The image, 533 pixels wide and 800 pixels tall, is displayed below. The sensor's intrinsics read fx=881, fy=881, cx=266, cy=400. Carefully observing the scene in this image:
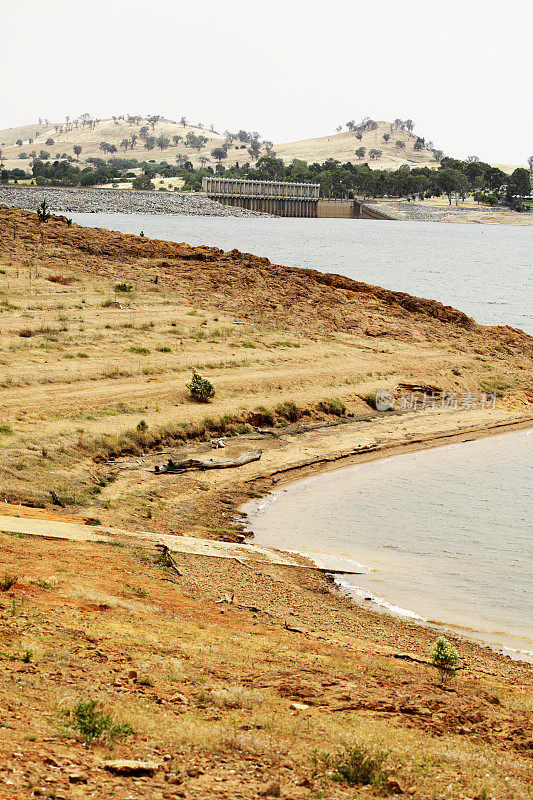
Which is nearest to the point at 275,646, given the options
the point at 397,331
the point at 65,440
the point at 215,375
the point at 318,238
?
the point at 65,440

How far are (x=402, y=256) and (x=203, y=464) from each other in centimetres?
11341

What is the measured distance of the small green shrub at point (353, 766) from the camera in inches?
382

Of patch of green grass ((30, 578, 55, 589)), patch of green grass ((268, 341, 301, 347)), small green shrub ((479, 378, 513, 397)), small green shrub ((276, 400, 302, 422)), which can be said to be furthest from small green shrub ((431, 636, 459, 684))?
patch of green grass ((268, 341, 301, 347))

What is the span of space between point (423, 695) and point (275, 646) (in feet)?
9.15

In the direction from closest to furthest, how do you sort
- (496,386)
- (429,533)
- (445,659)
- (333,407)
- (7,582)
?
1. (445,659)
2. (7,582)
3. (429,533)
4. (333,407)
5. (496,386)

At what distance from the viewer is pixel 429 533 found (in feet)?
80.8

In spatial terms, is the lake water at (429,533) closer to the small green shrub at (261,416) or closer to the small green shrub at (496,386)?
the small green shrub at (261,416)

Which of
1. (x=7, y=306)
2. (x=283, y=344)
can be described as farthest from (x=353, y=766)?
(x=7, y=306)

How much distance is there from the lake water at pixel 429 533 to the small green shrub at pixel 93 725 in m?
10.1

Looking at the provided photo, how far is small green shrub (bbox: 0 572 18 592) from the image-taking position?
14555 millimetres

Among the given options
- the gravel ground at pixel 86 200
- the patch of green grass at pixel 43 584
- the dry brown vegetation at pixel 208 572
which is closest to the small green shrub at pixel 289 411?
the dry brown vegetation at pixel 208 572

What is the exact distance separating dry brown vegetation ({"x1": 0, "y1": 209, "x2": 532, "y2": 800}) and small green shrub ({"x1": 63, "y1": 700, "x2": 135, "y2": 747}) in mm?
Answer: 137

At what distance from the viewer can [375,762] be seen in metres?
9.91

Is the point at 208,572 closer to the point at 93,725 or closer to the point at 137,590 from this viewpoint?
the point at 137,590
